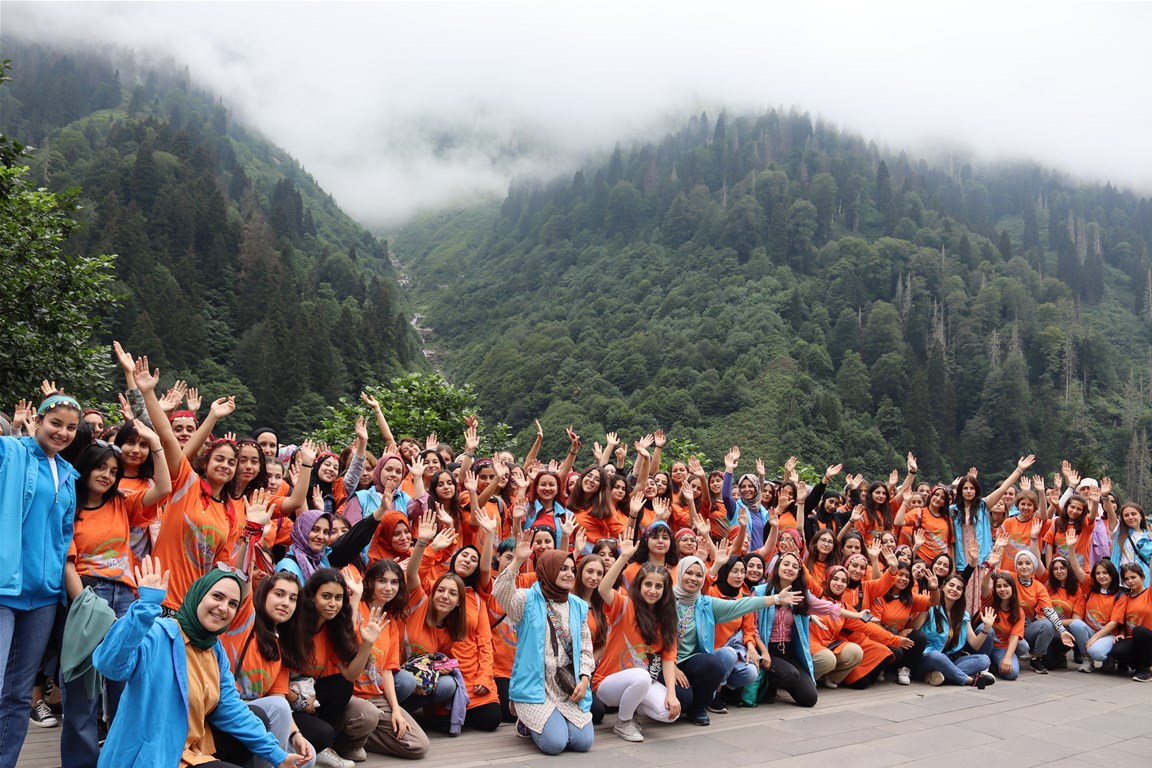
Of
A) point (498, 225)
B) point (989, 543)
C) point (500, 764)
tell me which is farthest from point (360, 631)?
point (498, 225)

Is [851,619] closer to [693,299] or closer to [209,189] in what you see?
[209,189]

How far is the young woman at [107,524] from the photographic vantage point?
4559 millimetres

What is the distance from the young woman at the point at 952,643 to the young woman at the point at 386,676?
17.2 feet

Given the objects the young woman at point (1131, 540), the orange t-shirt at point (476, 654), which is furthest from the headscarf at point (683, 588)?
the young woman at point (1131, 540)

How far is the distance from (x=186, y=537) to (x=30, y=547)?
2.63 ft

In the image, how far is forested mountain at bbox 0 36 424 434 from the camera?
48.2m

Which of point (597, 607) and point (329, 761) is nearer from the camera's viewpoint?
point (329, 761)

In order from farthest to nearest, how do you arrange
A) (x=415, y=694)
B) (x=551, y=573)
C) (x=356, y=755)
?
1. (x=551, y=573)
2. (x=415, y=694)
3. (x=356, y=755)

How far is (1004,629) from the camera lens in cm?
880

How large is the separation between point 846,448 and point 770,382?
30.2ft

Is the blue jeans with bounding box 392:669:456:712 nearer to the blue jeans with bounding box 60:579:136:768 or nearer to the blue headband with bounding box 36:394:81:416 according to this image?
the blue jeans with bounding box 60:579:136:768

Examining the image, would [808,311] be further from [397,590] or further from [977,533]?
[397,590]

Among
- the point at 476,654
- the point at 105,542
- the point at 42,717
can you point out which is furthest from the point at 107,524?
the point at 476,654

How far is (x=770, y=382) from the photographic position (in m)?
73.0
